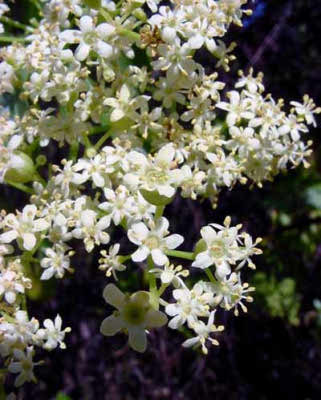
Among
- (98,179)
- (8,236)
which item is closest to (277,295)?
(98,179)

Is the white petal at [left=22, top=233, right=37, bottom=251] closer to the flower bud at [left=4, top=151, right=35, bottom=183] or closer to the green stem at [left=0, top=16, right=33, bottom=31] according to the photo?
the flower bud at [left=4, top=151, right=35, bottom=183]

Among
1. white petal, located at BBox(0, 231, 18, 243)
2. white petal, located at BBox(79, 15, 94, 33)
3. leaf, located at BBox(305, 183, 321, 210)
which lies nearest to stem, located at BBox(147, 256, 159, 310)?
white petal, located at BBox(0, 231, 18, 243)

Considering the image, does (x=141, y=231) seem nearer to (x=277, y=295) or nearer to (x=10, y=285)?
(x=10, y=285)

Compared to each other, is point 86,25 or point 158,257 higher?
point 86,25

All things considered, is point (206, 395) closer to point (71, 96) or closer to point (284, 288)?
point (284, 288)

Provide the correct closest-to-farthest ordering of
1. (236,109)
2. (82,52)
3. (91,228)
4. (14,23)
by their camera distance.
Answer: (91,228), (82,52), (236,109), (14,23)

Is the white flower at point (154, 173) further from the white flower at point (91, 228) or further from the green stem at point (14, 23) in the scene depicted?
the green stem at point (14, 23)

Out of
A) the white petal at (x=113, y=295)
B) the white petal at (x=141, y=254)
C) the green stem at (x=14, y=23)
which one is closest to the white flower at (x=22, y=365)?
the white petal at (x=113, y=295)
